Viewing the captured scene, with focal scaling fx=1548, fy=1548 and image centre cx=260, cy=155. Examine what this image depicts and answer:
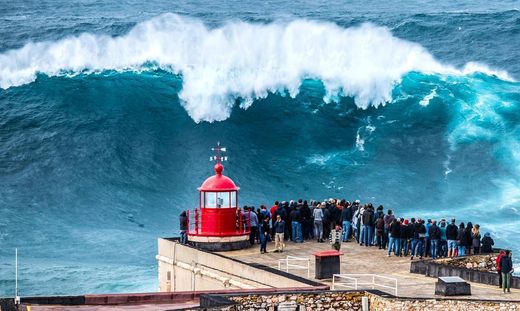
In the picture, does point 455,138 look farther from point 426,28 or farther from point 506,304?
point 506,304

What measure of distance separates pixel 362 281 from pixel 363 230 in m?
5.66

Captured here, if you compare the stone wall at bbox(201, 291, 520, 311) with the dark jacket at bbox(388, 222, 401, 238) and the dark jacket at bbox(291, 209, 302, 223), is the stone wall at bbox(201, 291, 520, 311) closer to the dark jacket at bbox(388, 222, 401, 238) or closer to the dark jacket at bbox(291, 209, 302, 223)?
the dark jacket at bbox(388, 222, 401, 238)

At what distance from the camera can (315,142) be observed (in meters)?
54.8

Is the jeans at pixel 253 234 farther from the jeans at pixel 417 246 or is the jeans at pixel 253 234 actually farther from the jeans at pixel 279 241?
the jeans at pixel 417 246

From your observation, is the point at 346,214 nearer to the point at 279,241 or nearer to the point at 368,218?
Result: the point at 368,218

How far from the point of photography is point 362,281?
31438 millimetres


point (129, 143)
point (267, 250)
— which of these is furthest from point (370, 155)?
point (267, 250)

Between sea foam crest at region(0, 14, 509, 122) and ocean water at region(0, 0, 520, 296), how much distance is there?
0.11 metres

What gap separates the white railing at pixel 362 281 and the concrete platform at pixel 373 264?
0.65 ft

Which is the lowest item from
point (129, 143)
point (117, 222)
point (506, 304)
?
point (506, 304)

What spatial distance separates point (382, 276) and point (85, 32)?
4032 centimetres

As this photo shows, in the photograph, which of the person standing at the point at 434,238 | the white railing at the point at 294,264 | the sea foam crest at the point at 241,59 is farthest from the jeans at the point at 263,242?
the sea foam crest at the point at 241,59

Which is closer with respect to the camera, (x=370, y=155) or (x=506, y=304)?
(x=506, y=304)

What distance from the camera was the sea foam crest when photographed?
59438 mm
